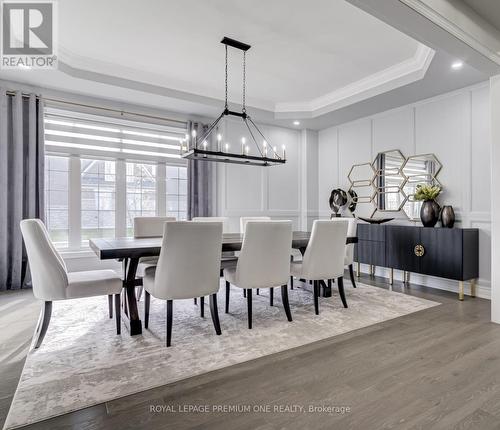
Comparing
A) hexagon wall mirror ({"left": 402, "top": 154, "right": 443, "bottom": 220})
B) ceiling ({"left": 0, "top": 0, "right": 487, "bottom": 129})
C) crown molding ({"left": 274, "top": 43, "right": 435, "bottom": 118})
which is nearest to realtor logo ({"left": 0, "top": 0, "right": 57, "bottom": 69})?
ceiling ({"left": 0, "top": 0, "right": 487, "bottom": 129})

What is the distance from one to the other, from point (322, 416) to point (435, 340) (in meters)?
1.42

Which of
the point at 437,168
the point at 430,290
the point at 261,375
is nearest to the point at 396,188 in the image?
the point at 437,168

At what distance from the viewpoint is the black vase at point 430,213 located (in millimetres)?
3967

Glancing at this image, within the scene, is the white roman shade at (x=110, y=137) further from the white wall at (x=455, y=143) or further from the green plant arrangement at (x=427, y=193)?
the green plant arrangement at (x=427, y=193)

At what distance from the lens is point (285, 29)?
3.05 meters

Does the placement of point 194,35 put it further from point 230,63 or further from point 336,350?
point 336,350

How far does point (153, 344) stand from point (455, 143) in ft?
14.0

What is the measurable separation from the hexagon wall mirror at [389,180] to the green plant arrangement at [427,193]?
434 mm

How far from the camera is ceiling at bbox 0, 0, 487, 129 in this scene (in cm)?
281

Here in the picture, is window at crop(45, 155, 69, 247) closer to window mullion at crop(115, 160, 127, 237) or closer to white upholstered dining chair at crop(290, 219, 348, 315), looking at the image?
window mullion at crop(115, 160, 127, 237)

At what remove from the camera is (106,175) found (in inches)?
183

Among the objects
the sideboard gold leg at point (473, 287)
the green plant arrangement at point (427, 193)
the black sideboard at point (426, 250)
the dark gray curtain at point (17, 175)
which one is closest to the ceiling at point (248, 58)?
the dark gray curtain at point (17, 175)

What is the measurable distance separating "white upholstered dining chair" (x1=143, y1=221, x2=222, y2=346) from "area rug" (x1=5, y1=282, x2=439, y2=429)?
299 mm

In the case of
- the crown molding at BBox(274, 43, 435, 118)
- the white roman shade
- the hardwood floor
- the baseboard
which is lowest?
the hardwood floor
